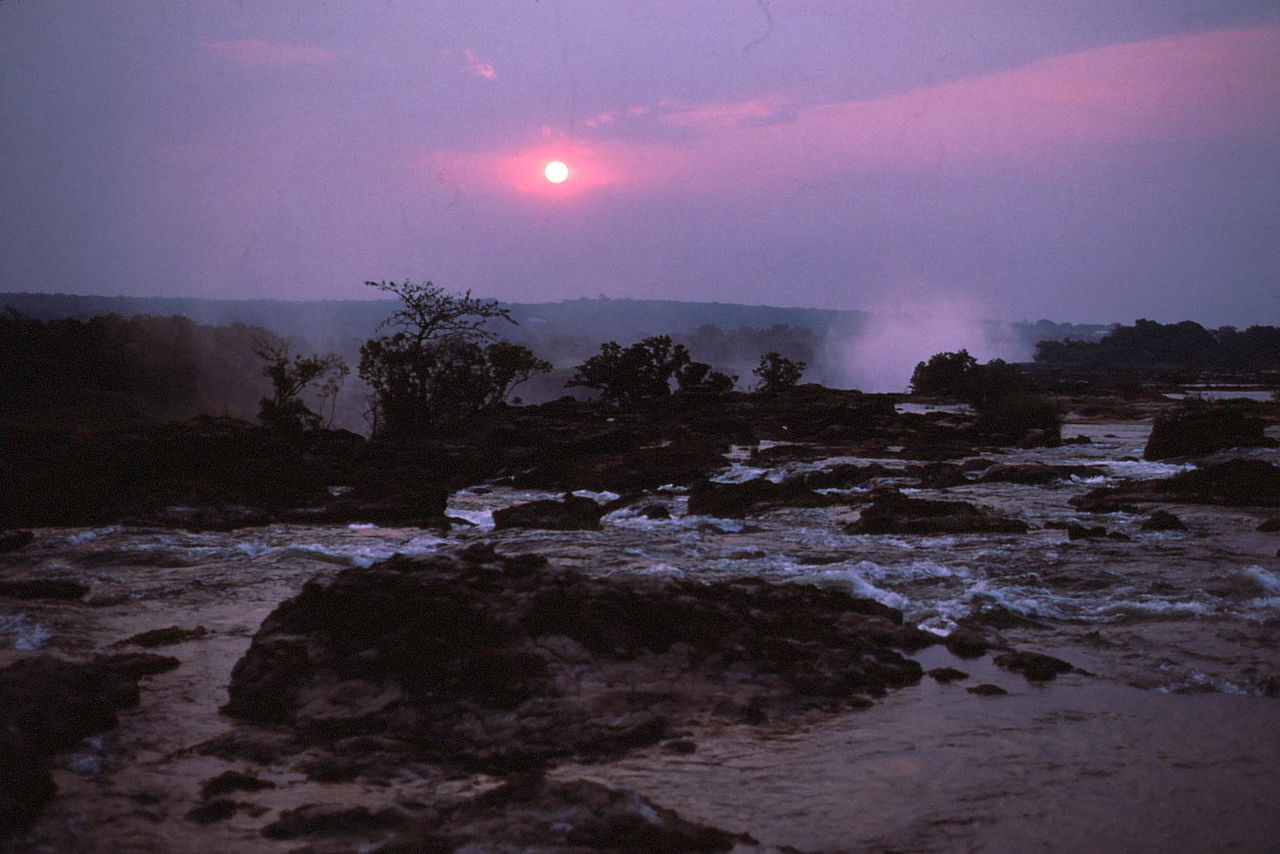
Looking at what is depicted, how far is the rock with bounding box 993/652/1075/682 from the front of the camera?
7.04 metres

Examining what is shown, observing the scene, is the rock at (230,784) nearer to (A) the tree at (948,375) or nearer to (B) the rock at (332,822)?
(B) the rock at (332,822)

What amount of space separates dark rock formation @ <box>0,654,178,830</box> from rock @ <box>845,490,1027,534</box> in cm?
959

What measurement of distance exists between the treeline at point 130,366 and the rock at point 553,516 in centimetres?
2502

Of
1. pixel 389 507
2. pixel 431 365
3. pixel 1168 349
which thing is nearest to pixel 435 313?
pixel 431 365

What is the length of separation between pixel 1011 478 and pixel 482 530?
1024cm

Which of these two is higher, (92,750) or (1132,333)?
(1132,333)

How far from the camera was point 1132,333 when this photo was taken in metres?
119

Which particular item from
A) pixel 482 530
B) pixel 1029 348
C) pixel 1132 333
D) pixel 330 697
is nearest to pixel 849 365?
pixel 1132 333

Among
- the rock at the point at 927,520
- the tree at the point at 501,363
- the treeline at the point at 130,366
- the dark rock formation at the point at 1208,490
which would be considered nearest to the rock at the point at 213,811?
the rock at the point at 927,520

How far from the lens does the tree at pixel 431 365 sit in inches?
1262

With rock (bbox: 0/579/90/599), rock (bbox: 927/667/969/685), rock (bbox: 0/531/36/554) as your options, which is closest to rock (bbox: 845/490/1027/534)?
rock (bbox: 927/667/969/685)

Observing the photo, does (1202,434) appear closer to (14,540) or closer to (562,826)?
(562,826)

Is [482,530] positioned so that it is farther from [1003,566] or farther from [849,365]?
[849,365]

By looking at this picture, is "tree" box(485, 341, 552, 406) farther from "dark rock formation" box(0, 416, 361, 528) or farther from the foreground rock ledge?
the foreground rock ledge
